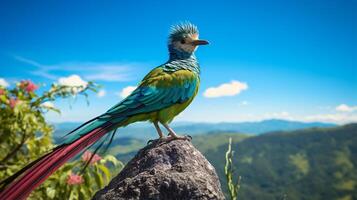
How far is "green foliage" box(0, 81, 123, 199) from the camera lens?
720cm

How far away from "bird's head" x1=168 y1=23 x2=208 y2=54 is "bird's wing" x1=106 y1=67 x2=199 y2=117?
34.1 inches

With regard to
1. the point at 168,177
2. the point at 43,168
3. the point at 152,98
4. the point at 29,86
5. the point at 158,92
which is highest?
the point at 29,86

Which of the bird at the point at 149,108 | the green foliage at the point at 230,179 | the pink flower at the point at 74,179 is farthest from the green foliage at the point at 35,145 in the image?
the green foliage at the point at 230,179

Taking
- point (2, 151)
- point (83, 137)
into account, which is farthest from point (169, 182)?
point (2, 151)

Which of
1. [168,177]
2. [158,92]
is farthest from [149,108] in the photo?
[168,177]

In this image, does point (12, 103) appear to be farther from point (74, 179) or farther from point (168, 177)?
point (168, 177)

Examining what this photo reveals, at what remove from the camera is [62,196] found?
23.6ft

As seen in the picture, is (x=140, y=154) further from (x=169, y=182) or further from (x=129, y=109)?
(x=169, y=182)

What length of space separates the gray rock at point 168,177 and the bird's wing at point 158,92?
73 centimetres

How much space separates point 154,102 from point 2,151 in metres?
4.97

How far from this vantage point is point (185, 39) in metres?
7.50

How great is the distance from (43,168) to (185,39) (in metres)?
4.65

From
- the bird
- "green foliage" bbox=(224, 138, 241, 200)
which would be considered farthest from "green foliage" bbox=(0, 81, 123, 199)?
"green foliage" bbox=(224, 138, 241, 200)

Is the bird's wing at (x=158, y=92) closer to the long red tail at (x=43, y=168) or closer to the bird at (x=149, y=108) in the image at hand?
the bird at (x=149, y=108)
